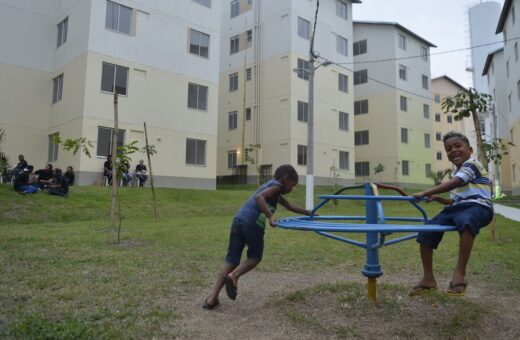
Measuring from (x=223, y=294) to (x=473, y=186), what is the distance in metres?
2.85

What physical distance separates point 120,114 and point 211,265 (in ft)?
57.0

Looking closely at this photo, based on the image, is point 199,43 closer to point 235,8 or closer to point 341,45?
point 235,8

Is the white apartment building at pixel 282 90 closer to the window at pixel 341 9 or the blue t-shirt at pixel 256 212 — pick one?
the window at pixel 341 9

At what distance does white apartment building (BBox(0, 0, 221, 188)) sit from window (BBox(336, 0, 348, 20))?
13273mm

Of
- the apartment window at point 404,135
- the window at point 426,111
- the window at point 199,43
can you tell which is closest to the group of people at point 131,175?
the window at point 199,43

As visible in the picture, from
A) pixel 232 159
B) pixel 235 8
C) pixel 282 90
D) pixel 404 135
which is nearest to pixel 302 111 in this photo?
pixel 282 90

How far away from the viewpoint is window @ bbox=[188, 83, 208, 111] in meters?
25.6

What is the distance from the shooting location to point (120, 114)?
22.4 metres

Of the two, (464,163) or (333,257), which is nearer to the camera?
(464,163)

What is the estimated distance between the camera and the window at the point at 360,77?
1620 inches

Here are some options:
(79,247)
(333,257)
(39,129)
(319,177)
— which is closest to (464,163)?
(333,257)

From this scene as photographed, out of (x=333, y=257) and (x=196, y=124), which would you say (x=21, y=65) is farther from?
(x=333, y=257)

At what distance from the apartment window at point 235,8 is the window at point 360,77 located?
12690mm

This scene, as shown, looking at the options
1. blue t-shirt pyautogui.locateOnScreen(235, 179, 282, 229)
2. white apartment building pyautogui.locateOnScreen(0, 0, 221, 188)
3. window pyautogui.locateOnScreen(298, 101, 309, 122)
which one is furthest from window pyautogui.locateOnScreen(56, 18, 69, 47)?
blue t-shirt pyautogui.locateOnScreen(235, 179, 282, 229)
